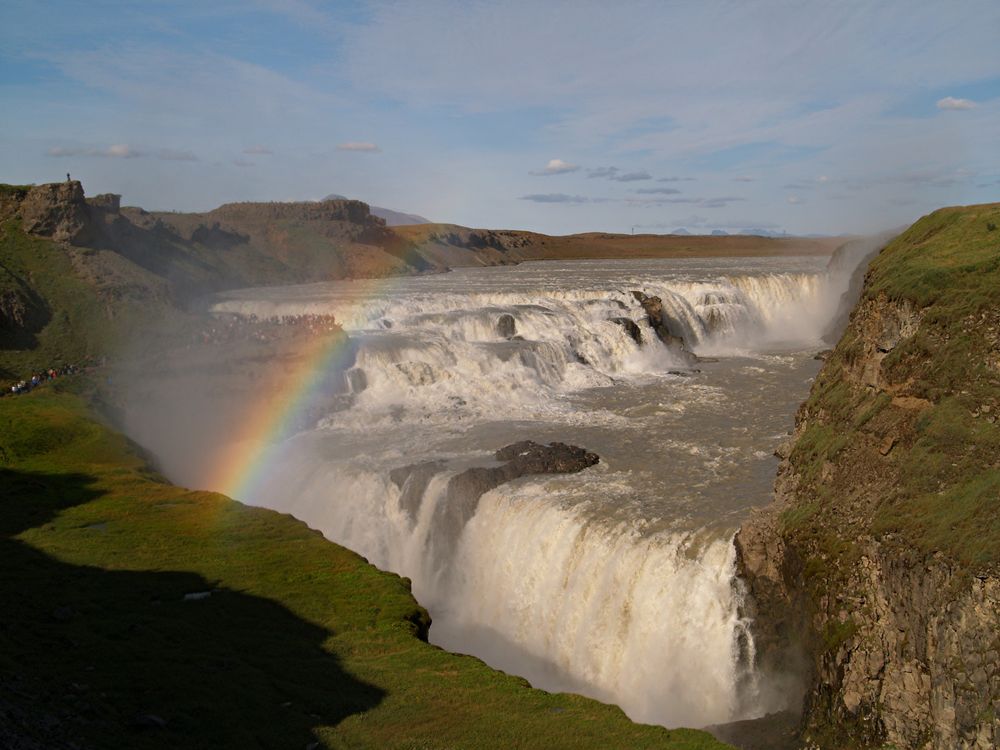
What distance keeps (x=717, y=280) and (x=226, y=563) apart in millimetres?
46373

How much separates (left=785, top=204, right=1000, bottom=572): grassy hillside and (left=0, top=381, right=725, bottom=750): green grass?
597 centimetres

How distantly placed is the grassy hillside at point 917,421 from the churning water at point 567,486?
8.87 feet

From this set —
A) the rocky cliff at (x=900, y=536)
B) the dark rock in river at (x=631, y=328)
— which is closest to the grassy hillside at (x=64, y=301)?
the dark rock in river at (x=631, y=328)

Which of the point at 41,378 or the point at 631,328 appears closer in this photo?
the point at 41,378

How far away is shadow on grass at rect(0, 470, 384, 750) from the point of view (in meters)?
10.4

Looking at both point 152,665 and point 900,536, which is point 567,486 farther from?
point 152,665

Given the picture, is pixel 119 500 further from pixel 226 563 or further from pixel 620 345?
pixel 620 345

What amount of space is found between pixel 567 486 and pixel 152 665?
42.8ft

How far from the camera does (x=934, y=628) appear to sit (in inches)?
509

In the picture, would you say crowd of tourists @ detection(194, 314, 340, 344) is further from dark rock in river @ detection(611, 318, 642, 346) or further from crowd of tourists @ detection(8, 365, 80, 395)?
dark rock in river @ detection(611, 318, 642, 346)

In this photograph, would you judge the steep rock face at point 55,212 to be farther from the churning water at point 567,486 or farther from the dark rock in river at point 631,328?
the dark rock in river at point 631,328

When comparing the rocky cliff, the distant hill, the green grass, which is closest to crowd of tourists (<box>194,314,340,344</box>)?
the distant hill

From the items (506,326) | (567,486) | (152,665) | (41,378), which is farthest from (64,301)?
(152,665)

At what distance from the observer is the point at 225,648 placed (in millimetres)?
14062
